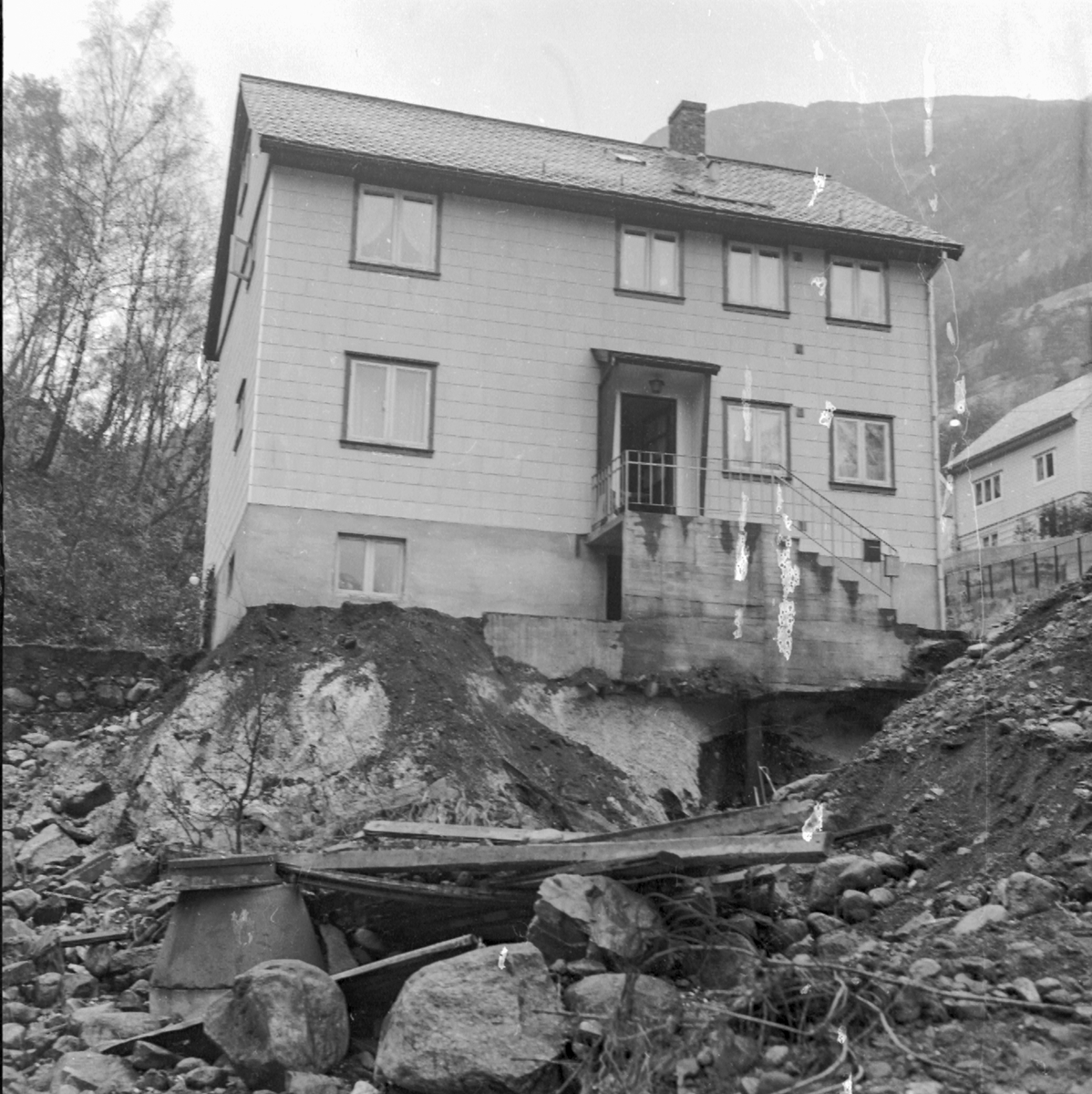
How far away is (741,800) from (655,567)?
336 centimetres

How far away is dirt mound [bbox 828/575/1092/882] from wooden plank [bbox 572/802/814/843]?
1.07m

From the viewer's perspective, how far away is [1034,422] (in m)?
44.3

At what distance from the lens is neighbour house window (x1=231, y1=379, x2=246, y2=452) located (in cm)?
2144

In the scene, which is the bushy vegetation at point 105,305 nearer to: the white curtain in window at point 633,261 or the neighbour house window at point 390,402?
the neighbour house window at point 390,402

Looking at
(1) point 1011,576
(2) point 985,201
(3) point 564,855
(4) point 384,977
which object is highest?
(2) point 985,201

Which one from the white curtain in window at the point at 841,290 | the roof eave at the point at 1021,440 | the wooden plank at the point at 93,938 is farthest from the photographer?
the roof eave at the point at 1021,440

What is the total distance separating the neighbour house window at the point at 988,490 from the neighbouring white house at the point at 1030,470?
31mm

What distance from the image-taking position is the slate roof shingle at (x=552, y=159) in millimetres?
21234

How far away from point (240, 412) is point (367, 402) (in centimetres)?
292

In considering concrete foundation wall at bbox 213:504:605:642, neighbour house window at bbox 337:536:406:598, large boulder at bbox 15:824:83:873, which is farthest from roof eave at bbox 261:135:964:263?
large boulder at bbox 15:824:83:873

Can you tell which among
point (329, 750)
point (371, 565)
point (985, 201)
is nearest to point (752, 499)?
point (371, 565)

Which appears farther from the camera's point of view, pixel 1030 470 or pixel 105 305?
pixel 1030 470

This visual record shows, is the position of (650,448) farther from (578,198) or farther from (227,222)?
(227,222)

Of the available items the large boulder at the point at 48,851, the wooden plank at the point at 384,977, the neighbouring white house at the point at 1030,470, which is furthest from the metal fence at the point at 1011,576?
the wooden plank at the point at 384,977
